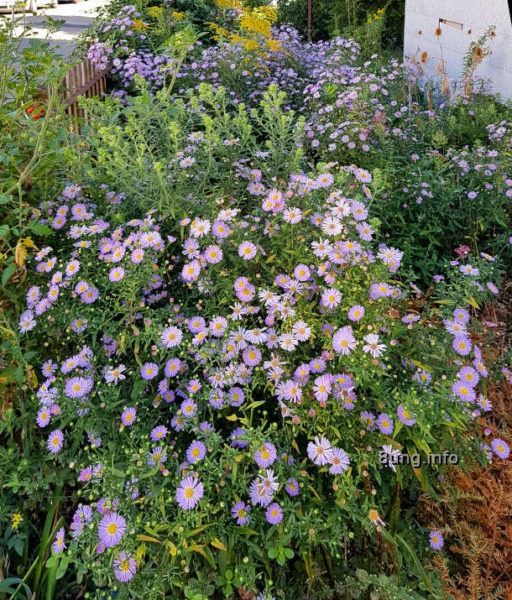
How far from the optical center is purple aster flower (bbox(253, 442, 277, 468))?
1.29 m

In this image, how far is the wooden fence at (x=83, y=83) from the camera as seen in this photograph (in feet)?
12.3

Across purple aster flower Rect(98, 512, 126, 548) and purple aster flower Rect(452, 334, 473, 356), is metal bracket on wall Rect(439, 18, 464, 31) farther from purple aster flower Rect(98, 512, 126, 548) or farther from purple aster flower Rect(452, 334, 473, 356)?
purple aster flower Rect(98, 512, 126, 548)

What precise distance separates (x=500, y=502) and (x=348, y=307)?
2.38 ft

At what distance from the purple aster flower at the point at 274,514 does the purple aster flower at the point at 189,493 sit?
0.18 meters

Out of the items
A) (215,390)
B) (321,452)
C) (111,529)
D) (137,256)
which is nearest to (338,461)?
(321,452)

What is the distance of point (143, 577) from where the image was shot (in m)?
1.24

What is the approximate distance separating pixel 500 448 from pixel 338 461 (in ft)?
2.01

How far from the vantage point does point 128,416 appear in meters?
1.41

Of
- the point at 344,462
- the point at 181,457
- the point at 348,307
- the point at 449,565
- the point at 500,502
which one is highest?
the point at 348,307

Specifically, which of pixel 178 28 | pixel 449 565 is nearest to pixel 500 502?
pixel 449 565

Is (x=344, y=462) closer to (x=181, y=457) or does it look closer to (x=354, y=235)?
(x=181, y=457)

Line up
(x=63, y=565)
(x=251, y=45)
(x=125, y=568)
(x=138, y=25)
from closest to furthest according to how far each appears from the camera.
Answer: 1. (x=125, y=568)
2. (x=63, y=565)
3. (x=251, y=45)
4. (x=138, y=25)

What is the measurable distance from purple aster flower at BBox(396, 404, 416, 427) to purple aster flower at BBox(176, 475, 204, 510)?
1.79ft

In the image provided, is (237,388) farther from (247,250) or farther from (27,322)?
(27,322)
